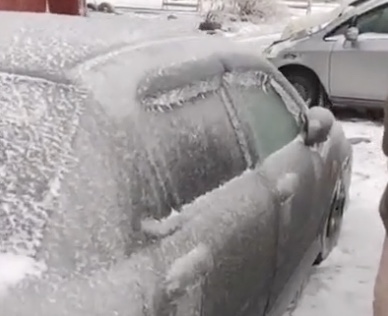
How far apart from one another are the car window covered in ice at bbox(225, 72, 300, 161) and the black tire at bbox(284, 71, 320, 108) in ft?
22.0

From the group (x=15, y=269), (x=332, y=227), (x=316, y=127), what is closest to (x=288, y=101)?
(x=316, y=127)

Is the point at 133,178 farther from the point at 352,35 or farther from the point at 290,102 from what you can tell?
the point at 352,35

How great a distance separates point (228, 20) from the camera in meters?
22.8

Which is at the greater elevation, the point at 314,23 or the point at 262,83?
the point at 262,83

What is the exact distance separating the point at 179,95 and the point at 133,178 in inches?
22.2

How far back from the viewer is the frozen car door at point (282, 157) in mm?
3969

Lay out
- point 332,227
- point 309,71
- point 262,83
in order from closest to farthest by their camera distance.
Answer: point 262,83 < point 332,227 < point 309,71

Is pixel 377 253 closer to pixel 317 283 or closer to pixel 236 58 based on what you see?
pixel 317 283

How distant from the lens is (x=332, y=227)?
5.50 m

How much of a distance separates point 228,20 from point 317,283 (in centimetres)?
1784

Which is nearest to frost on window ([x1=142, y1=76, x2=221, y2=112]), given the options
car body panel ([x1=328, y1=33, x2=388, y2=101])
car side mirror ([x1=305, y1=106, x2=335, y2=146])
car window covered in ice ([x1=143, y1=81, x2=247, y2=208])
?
car window covered in ice ([x1=143, y1=81, x2=247, y2=208])

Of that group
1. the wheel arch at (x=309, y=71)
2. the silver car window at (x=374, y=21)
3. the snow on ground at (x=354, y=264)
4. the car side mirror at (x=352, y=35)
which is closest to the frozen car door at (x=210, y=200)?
the snow on ground at (x=354, y=264)

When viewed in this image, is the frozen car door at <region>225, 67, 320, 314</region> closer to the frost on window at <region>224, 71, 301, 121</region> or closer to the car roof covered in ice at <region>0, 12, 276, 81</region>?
the frost on window at <region>224, 71, 301, 121</region>

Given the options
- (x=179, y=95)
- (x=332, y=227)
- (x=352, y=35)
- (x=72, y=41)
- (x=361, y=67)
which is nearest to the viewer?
(x=72, y=41)
